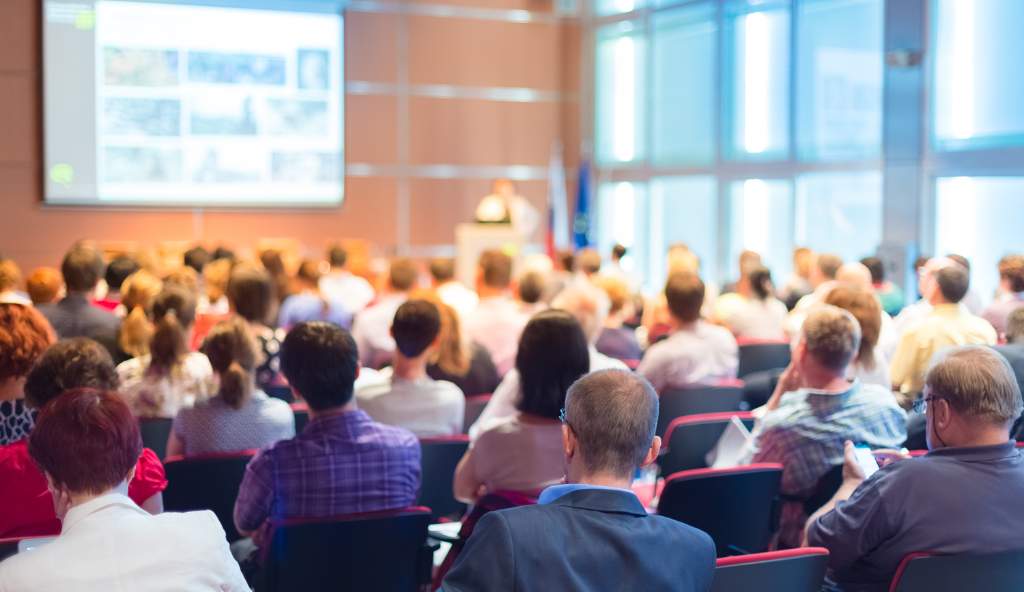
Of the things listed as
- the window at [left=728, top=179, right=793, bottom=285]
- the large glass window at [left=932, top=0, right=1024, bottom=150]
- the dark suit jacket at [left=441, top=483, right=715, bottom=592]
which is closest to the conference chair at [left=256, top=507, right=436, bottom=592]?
the dark suit jacket at [left=441, top=483, right=715, bottom=592]

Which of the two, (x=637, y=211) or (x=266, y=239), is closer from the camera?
(x=266, y=239)

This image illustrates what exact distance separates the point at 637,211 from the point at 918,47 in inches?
184

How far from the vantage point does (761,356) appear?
677cm

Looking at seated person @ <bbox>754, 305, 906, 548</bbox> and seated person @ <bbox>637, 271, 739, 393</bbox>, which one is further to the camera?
seated person @ <bbox>637, 271, 739, 393</bbox>

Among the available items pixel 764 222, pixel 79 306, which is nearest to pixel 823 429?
pixel 79 306

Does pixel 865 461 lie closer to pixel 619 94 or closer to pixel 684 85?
pixel 684 85

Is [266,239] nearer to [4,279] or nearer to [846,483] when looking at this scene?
[4,279]

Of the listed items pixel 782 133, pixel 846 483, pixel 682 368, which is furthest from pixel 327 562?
pixel 782 133

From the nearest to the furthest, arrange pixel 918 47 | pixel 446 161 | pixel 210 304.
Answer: pixel 210 304, pixel 918 47, pixel 446 161

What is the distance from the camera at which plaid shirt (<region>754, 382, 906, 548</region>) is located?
143 inches

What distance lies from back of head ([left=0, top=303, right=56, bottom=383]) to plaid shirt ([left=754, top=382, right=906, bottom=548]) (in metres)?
2.34

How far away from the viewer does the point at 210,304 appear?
22.3 feet

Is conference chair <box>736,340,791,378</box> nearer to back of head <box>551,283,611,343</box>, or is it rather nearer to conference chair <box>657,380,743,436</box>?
conference chair <box>657,380,743,436</box>

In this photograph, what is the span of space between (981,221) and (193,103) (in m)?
7.65
